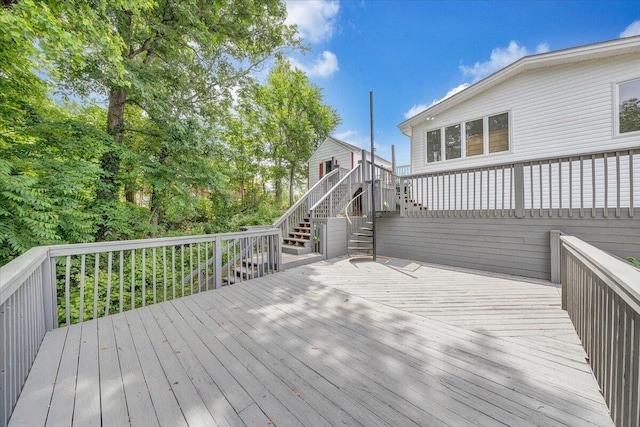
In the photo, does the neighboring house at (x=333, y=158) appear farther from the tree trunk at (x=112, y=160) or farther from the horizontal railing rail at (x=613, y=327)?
the horizontal railing rail at (x=613, y=327)

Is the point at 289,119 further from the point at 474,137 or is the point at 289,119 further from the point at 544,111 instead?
the point at 544,111

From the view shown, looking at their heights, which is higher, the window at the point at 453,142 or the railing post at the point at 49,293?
the window at the point at 453,142

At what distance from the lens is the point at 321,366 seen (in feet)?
6.49

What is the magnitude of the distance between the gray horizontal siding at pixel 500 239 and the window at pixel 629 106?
11.3 ft

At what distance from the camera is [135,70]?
220 inches

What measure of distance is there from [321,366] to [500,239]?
458 centimetres

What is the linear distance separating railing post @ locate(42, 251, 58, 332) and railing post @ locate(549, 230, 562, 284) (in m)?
6.99

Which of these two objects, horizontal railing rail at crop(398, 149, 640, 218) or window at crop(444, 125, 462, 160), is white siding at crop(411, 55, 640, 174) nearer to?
window at crop(444, 125, 462, 160)

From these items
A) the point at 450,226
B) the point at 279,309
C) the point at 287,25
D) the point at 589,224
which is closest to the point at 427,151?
the point at 450,226

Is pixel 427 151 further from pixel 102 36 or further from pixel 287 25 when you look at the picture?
pixel 102 36

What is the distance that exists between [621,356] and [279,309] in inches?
113

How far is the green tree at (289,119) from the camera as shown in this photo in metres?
16.6

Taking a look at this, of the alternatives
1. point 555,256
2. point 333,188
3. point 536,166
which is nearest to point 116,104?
point 333,188

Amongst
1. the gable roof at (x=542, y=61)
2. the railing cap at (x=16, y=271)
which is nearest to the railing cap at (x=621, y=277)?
the railing cap at (x=16, y=271)
